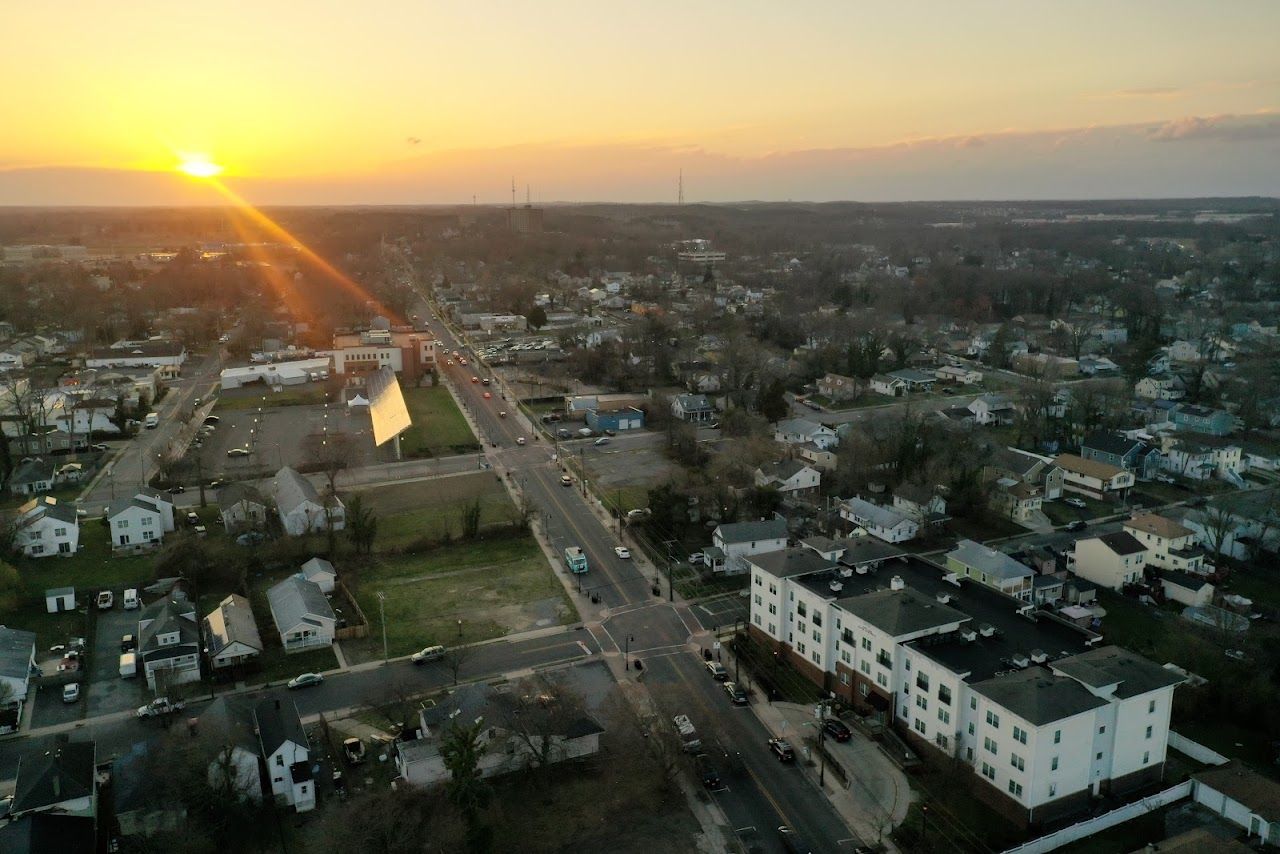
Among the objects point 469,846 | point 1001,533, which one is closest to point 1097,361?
point 1001,533

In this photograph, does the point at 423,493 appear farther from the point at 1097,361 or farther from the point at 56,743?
the point at 1097,361

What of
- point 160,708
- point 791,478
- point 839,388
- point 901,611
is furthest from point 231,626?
point 839,388

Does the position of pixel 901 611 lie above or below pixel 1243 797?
above

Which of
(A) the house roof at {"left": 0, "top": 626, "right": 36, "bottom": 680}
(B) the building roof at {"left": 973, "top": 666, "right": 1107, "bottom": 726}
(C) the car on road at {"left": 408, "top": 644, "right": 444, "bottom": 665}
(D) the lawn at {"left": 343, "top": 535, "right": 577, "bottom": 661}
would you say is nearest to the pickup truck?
(A) the house roof at {"left": 0, "top": 626, "right": 36, "bottom": 680}

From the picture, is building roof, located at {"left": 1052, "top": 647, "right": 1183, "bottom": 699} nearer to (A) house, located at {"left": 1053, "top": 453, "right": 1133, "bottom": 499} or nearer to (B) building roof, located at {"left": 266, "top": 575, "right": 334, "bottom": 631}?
(B) building roof, located at {"left": 266, "top": 575, "right": 334, "bottom": 631}

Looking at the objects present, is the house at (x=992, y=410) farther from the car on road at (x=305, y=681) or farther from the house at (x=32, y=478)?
the house at (x=32, y=478)

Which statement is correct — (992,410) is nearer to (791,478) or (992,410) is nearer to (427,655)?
(791,478)
